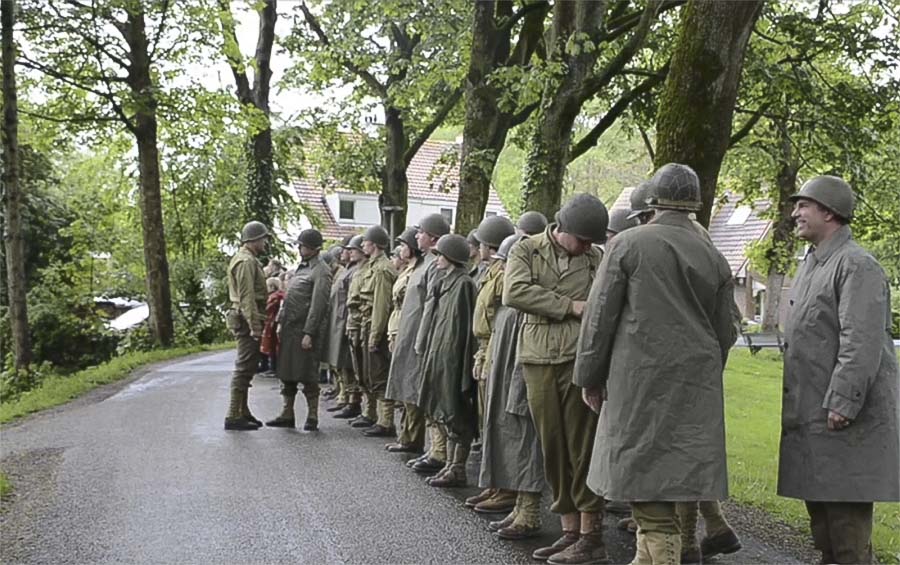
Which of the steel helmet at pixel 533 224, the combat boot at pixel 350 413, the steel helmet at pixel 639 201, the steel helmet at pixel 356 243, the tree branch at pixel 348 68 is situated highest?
the tree branch at pixel 348 68

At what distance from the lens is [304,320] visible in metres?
12.2

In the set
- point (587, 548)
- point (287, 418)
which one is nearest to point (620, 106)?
point (287, 418)

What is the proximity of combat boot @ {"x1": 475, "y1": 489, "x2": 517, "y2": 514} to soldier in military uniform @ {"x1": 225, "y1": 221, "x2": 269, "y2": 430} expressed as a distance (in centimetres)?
426

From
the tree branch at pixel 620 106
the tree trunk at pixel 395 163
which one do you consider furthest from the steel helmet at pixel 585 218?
the tree trunk at pixel 395 163

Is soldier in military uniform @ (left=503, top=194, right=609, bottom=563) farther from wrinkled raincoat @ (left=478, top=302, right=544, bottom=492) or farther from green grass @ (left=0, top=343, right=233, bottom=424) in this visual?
green grass @ (left=0, top=343, right=233, bottom=424)

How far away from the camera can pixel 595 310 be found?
5590mm

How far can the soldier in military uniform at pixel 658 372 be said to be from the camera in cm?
541

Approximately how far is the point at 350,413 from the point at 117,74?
1340 centimetres

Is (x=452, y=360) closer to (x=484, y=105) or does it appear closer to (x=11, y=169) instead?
(x=484, y=105)

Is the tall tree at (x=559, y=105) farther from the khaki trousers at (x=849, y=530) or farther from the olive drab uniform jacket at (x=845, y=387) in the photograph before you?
the khaki trousers at (x=849, y=530)

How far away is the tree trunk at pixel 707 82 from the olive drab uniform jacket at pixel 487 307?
1.85 meters

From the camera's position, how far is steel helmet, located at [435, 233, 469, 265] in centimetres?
936

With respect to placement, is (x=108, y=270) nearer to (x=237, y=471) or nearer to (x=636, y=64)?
(x=636, y=64)

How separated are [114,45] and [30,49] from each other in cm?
189
